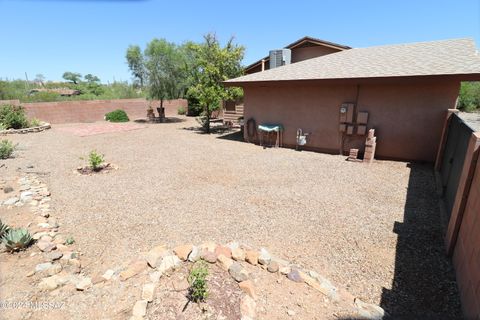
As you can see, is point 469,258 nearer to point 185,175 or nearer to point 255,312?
point 255,312

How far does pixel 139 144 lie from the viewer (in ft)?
33.4

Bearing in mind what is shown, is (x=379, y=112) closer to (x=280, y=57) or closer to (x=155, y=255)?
(x=155, y=255)

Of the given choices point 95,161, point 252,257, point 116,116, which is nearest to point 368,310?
point 252,257

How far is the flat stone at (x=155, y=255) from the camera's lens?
9.42 feet

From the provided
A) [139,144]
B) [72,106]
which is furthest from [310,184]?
[72,106]

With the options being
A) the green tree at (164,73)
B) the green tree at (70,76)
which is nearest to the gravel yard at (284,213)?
the green tree at (164,73)

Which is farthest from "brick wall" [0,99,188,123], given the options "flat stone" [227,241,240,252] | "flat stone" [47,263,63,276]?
"flat stone" [227,241,240,252]

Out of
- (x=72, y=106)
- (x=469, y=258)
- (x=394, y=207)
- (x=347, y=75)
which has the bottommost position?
(x=394, y=207)

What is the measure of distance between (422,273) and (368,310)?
1.00 meters

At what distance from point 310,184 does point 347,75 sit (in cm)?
413

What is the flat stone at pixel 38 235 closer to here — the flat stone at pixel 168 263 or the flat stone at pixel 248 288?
the flat stone at pixel 168 263

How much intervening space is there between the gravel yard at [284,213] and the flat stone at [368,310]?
130mm

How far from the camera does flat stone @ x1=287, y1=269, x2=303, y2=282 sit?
272 centimetres

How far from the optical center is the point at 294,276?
2760mm
